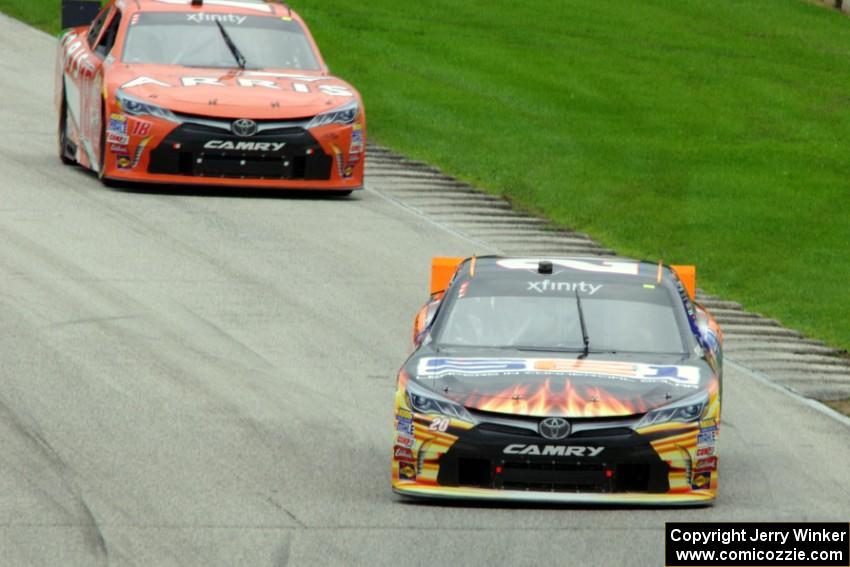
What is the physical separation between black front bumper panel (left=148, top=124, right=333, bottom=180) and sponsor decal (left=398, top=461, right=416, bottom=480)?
871cm

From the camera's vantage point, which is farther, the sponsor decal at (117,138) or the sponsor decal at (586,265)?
the sponsor decal at (117,138)

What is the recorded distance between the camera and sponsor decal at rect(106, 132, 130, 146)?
60.3 ft

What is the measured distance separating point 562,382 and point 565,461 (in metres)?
0.46

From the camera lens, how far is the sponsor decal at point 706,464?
10055mm

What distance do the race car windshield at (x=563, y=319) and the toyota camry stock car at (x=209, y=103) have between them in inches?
295

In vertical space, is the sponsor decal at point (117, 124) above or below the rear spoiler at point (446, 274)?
below

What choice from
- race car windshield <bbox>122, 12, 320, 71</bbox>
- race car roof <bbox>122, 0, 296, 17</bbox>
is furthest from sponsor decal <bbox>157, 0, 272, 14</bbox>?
race car windshield <bbox>122, 12, 320, 71</bbox>

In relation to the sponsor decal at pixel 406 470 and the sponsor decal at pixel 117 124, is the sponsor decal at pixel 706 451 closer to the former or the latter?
the sponsor decal at pixel 406 470

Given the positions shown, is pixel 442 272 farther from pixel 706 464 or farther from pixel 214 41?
pixel 214 41

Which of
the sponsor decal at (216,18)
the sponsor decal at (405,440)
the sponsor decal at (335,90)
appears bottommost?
the sponsor decal at (335,90)

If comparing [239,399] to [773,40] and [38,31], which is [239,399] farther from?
[773,40]

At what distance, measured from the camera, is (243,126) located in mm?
18344

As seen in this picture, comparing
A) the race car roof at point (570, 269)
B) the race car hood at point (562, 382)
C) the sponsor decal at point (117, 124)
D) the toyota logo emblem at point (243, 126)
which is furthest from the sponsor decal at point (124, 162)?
the race car hood at point (562, 382)
